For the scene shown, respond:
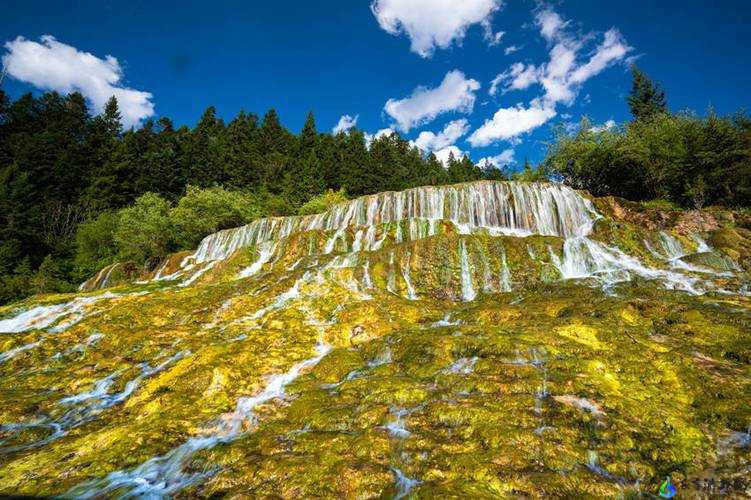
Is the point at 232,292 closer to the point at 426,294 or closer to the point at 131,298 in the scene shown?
the point at 131,298

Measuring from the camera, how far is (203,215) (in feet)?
131

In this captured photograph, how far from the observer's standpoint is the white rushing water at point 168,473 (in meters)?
4.98

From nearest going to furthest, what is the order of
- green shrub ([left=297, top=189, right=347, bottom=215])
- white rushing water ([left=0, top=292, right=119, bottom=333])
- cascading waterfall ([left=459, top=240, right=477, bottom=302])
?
1. white rushing water ([left=0, top=292, right=119, bottom=333])
2. cascading waterfall ([left=459, top=240, right=477, bottom=302])
3. green shrub ([left=297, top=189, right=347, bottom=215])

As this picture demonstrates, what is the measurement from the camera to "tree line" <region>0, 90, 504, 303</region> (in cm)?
3853

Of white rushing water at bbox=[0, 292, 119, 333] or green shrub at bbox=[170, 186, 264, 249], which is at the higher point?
green shrub at bbox=[170, 186, 264, 249]

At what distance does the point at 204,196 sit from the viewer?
133ft

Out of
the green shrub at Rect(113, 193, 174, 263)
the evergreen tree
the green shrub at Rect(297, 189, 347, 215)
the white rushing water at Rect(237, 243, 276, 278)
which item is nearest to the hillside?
the white rushing water at Rect(237, 243, 276, 278)

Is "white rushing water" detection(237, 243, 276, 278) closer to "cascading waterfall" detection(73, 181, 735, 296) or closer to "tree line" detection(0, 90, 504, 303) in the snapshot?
"cascading waterfall" detection(73, 181, 735, 296)

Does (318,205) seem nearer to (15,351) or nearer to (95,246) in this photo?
(95,246)

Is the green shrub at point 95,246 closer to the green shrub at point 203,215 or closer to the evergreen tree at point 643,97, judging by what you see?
the green shrub at point 203,215

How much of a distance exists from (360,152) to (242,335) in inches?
2397

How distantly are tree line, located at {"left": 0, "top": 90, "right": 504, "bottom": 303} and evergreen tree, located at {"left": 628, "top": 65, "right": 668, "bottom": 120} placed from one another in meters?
32.4

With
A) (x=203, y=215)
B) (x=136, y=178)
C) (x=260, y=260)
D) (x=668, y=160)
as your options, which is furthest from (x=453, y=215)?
(x=136, y=178)

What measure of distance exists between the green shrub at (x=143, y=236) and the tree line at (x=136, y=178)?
134mm
